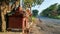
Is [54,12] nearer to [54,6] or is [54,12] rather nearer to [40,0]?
[54,6]

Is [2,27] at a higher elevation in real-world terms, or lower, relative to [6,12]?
lower

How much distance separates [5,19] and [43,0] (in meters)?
16.0

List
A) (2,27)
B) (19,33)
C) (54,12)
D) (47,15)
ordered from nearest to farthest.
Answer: (19,33) < (2,27) < (54,12) < (47,15)

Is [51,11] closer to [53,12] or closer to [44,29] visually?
[53,12]

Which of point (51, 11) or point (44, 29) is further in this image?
point (51, 11)

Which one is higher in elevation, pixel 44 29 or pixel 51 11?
pixel 51 11

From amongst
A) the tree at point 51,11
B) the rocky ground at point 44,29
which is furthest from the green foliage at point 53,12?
the rocky ground at point 44,29

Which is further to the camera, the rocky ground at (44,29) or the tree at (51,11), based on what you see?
the tree at (51,11)

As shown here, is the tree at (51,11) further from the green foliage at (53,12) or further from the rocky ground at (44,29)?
the rocky ground at (44,29)

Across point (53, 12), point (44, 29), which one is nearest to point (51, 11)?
point (53, 12)

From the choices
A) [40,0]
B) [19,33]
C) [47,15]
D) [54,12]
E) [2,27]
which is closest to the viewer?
[19,33]

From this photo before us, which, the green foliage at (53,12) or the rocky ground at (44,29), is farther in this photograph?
the green foliage at (53,12)

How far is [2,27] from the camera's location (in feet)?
54.9

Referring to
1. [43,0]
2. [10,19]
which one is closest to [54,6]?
[43,0]
